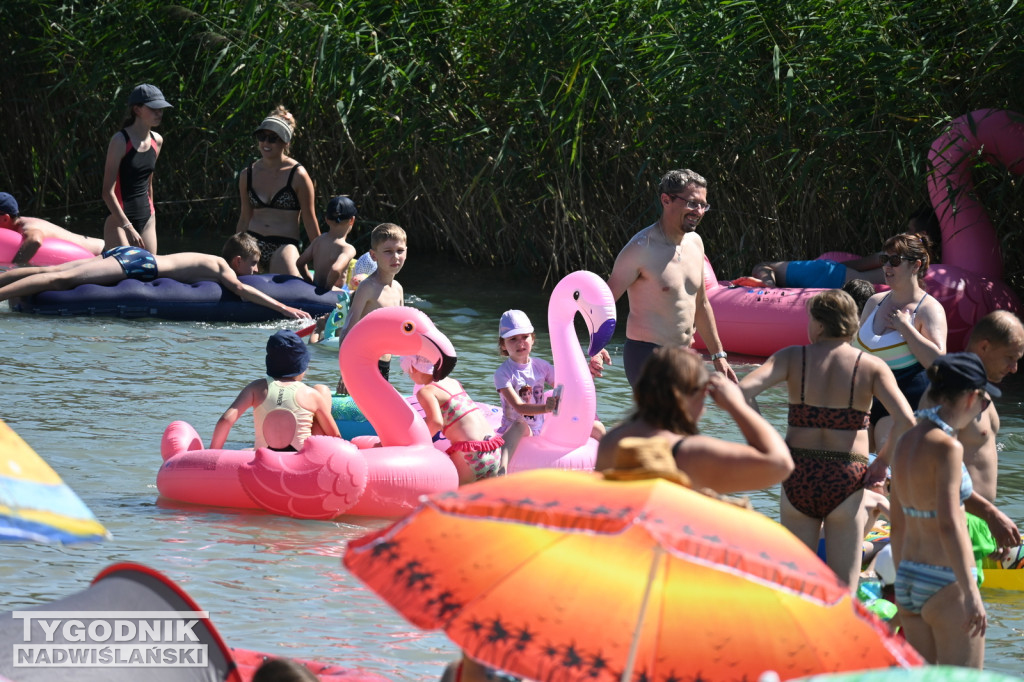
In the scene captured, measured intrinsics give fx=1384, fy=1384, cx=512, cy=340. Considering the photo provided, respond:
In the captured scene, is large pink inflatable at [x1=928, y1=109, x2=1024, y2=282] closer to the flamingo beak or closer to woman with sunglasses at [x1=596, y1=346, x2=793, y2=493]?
the flamingo beak

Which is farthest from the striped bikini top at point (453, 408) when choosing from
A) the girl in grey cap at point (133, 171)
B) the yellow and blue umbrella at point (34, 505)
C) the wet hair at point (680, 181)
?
the girl in grey cap at point (133, 171)

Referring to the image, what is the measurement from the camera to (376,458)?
6.66m

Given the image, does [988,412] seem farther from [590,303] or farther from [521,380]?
[521,380]

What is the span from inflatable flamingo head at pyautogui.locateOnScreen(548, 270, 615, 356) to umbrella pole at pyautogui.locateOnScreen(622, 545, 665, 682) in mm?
3759

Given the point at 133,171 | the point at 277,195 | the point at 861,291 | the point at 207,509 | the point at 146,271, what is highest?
the point at 133,171

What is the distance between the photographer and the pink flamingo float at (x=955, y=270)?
10.1m

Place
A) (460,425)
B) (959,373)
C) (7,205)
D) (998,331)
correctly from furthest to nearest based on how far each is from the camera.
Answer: (7,205) → (460,425) → (998,331) → (959,373)

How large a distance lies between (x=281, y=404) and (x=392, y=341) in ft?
2.13

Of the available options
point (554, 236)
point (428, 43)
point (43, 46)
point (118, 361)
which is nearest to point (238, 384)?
point (118, 361)

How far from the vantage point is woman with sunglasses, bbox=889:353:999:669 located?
405 centimetres

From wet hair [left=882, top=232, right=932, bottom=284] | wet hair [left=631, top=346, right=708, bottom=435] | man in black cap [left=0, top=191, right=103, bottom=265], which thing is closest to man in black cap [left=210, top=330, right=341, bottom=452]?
wet hair [left=882, top=232, right=932, bottom=284]

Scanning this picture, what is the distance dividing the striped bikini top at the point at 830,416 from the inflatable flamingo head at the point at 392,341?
239 centimetres

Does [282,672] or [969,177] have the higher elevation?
[969,177]

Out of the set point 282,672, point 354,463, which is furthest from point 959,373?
point 354,463
